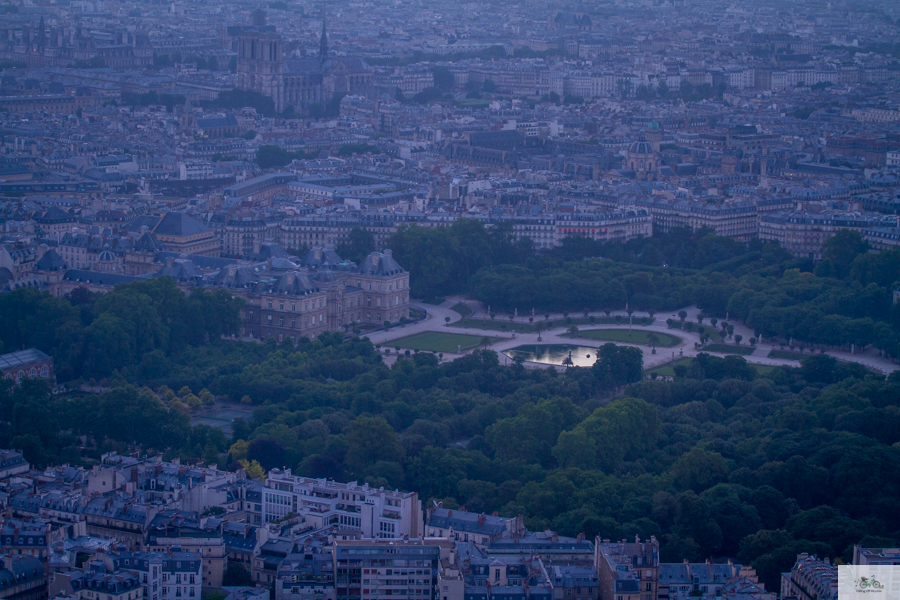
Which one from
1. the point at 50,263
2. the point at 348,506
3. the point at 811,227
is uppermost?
the point at 348,506

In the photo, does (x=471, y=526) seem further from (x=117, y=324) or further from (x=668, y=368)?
(x=117, y=324)

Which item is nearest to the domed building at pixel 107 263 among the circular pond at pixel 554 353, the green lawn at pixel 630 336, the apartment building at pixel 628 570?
the circular pond at pixel 554 353

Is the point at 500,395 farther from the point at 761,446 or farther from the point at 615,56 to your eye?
Answer: the point at 615,56

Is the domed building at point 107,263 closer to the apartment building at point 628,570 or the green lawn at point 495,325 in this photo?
the green lawn at point 495,325

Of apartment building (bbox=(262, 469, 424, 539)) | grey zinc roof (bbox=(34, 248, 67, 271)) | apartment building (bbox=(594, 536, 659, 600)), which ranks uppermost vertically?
apartment building (bbox=(594, 536, 659, 600))

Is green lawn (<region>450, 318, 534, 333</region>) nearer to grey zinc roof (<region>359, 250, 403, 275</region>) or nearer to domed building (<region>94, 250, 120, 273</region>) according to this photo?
grey zinc roof (<region>359, 250, 403, 275</region>)

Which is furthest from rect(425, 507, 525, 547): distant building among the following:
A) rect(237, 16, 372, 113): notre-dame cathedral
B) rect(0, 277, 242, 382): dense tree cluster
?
rect(237, 16, 372, 113): notre-dame cathedral

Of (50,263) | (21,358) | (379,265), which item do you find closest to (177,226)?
(50,263)
